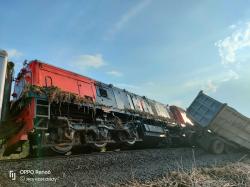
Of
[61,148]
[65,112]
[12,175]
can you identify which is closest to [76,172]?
[12,175]

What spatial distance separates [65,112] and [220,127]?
27.4 ft

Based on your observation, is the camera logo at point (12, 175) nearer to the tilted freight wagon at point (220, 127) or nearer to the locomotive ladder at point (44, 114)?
the locomotive ladder at point (44, 114)

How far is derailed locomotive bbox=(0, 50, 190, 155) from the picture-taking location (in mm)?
8477

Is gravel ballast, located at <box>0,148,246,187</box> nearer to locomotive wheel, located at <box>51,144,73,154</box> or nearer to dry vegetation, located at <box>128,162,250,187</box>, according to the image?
dry vegetation, located at <box>128,162,250,187</box>

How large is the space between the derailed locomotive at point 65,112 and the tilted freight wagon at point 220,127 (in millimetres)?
2861

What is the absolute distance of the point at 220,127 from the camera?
14.1m

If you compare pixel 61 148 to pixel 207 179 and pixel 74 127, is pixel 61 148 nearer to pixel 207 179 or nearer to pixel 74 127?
pixel 74 127

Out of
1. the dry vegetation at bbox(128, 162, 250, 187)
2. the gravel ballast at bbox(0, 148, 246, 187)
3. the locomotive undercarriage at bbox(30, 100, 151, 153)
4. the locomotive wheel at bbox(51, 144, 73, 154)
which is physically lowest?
the dry vegetation at bbox(128, 162, 250, 187)

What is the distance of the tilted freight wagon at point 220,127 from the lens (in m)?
13.5

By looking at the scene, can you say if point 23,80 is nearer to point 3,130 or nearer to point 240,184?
point 3,130

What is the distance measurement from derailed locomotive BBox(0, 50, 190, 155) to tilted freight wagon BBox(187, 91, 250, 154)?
9.39ft

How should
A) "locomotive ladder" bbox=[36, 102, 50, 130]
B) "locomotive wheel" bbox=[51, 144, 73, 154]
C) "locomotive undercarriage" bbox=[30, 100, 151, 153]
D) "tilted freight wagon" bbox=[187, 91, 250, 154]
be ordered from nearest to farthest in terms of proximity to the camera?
"locomotive ladder" bbox=[36, 102, 50, 130]
"locomotive undercarriage" bbox=[30, 100, 151, 153]
"locomotive wheel" bbox=[51, 144, 73, 154]
"tilted freight wagon" bbox=[187, 91, 250, 154]

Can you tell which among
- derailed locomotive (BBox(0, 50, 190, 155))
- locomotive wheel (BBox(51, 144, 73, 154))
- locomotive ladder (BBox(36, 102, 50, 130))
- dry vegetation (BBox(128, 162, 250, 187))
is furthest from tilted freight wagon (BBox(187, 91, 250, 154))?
locomotive ladder (BBox(36, 102, 50, 130))

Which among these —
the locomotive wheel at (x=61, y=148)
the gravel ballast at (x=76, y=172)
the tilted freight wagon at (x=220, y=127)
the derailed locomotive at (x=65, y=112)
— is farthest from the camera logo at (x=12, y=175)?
the tilted freight wagon at (x=220, y=127)
